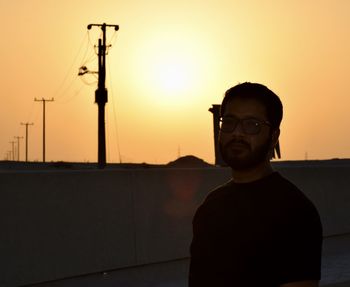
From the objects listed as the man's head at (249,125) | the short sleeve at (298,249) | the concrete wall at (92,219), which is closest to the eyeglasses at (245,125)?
the man's head at (249,125)

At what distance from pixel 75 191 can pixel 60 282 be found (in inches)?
52.5

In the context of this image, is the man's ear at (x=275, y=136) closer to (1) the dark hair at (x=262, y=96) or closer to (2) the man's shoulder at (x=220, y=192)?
(1) the dark hair at (x=262, y=96)

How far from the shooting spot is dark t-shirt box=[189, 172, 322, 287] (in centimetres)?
310

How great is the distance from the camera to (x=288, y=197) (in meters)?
3.17

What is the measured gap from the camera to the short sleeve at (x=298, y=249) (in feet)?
10.1

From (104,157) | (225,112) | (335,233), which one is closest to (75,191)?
(335,233)

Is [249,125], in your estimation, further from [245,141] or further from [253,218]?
[253,218]

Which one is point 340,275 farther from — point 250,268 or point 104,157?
point 104,157

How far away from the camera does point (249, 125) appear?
3.31 metres

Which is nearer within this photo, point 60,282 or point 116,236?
point 60,282

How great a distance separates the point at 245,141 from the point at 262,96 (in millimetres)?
228

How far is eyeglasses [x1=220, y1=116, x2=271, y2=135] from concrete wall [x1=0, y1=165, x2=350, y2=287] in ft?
22.7

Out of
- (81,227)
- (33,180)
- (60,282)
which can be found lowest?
(60,282)

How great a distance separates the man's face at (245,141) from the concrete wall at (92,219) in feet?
22.7
